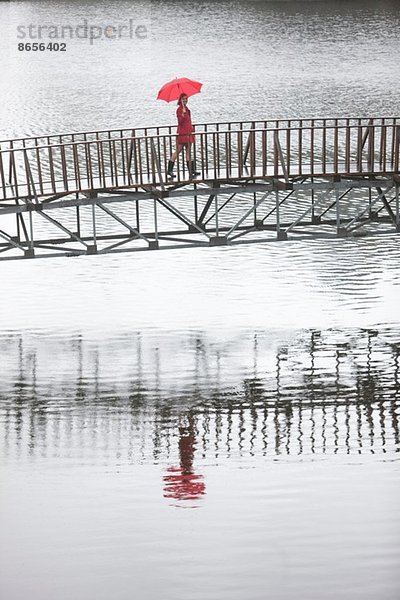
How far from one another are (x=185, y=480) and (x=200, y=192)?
30.2 feet

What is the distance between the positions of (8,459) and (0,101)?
4894 cm

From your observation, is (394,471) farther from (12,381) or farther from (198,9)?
(198,9)

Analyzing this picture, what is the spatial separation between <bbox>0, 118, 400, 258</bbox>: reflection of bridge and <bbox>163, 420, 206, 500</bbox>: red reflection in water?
6668 mm

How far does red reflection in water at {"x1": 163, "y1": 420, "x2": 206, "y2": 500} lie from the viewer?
3125cm

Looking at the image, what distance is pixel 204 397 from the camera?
123 feet

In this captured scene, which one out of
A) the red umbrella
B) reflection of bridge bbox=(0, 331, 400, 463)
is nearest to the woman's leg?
the red umbrella

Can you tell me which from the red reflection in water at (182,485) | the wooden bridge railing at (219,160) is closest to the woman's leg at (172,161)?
the wooden bridge railing at (219,160)

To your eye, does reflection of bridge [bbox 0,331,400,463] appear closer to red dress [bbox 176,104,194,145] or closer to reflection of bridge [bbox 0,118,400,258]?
reflection of bridge [bbox 0,118,400,258]

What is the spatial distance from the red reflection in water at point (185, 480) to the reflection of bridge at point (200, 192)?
667cm

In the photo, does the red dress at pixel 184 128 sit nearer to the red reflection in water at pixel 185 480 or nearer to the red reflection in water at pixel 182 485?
the red reflection in water at pixel 185 480

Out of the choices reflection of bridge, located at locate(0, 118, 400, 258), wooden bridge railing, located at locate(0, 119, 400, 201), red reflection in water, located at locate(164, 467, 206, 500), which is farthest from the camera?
wooden bridge railing, located at locate(0, 119, 400, 201)

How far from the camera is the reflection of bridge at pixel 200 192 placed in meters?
37.6

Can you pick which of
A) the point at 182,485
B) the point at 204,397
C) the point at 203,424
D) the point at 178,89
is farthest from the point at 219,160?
the point at 182,485

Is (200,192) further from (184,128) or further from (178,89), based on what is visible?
(178,89)
